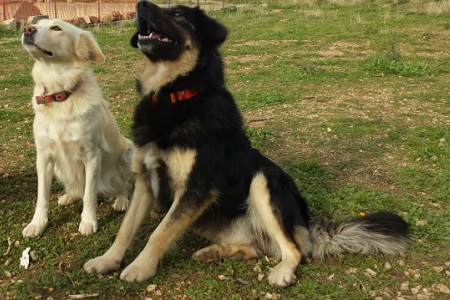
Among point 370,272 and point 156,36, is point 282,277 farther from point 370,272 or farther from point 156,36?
point 156,36

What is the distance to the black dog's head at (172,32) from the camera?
125 inches

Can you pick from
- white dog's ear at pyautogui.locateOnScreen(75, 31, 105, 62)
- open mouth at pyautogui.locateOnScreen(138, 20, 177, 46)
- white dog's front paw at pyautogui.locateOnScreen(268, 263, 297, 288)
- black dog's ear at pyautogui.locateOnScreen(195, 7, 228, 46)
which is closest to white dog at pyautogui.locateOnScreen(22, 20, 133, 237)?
white dog's ear at pyautogui.locateOnScreen(75, 31, 105, 62)

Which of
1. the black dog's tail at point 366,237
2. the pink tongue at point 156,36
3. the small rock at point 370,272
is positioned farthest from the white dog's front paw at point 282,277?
the pink tongue at point 156,36

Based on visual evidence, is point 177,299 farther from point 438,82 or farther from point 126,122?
point 438,82

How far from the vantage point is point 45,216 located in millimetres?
3693

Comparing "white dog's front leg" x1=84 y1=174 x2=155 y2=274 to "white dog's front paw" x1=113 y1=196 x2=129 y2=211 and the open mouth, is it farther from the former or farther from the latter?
the open mouth

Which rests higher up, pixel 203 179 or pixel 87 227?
pixel 203 179

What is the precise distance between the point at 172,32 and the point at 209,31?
10.9 inches

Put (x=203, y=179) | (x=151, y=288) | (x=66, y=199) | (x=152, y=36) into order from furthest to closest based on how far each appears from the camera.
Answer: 1. (x=66, y=199)
2. (x=152, y=36)
3. (x=203, y=179)
4. (x=151, y=288)

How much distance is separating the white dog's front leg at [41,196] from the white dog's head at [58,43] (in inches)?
31.5

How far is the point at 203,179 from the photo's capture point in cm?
316

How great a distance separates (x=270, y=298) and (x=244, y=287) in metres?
0.20

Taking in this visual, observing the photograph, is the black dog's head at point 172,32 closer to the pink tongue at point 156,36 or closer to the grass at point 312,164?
the pink tongue at point 156,36

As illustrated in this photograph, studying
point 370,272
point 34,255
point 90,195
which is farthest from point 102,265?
point 370,272
